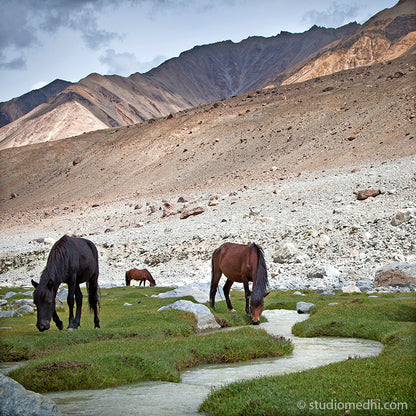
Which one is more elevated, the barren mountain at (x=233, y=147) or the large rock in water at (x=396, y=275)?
the barren mountain at (x=233, y=147)

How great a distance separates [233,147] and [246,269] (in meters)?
59.7

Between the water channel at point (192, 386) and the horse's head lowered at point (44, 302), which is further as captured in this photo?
the horse's head lowered at point (44, 302)

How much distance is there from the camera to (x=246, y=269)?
17.4 m

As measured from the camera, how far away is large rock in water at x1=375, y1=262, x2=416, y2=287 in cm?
2464

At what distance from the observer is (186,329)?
15289 millimetres

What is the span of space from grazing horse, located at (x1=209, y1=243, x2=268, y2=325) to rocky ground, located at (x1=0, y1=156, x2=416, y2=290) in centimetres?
1035

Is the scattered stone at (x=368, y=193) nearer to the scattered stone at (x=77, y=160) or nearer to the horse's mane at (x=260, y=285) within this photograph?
the horse's mane at (x=260, y=285)

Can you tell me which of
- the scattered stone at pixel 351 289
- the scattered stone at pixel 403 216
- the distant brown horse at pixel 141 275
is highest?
the scattered stone at pixel 403 216

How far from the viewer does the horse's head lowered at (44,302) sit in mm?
13367

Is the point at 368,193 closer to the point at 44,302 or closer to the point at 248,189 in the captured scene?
the point at 248,189

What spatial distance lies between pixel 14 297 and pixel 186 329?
14438mm

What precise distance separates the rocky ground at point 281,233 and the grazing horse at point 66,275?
15.5 m

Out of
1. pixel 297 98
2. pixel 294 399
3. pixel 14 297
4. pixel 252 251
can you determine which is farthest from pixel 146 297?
pixel 297 98

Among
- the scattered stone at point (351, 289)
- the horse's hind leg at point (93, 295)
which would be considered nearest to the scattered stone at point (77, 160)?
the scattered stone at point (351, 289)
